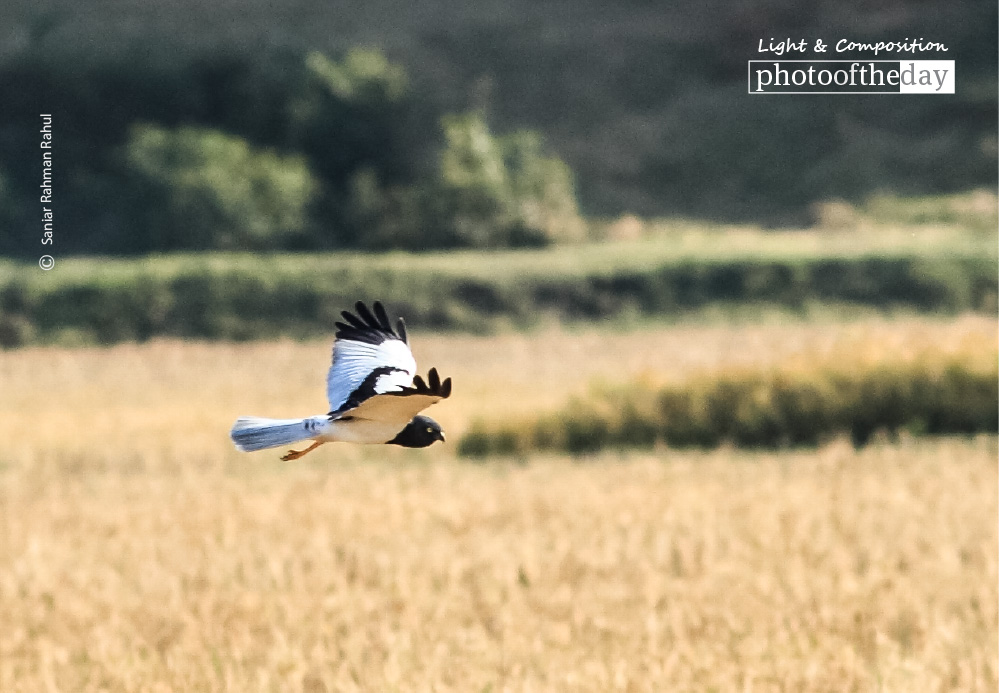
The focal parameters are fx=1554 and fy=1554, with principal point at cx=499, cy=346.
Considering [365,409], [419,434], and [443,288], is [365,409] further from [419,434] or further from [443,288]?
[443,288]

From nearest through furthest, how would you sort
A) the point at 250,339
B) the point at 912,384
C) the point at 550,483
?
1. the point at 550,483
2. the point at 912,384
3. the point at 250,339

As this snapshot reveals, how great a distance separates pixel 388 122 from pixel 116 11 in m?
14.0

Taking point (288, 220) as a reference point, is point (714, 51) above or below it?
above

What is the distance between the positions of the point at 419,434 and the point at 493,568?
7305 mm

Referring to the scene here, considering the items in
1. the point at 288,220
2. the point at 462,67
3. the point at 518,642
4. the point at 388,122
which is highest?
the point at 462,67

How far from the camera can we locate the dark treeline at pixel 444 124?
151ft

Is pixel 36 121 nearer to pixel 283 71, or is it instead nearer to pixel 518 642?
pixel 283 71

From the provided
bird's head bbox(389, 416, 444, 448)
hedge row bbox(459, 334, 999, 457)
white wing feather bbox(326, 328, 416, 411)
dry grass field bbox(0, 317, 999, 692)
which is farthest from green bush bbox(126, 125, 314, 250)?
bird's head bbox(389, 416, 444, 448)

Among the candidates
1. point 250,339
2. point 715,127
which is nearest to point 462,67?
point 715,127

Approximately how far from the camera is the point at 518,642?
805 cm

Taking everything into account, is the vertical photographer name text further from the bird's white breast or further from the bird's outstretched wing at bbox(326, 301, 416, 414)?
the bird's white breast

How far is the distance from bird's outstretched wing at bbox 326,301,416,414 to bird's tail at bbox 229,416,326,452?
0.21ft

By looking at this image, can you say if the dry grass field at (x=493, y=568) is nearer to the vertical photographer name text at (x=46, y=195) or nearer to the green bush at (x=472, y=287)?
the vertical photographer name text at (x=46, y=195)

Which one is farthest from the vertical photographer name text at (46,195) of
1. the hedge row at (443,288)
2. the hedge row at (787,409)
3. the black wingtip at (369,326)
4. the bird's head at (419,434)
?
the hedge row at (443,288)
